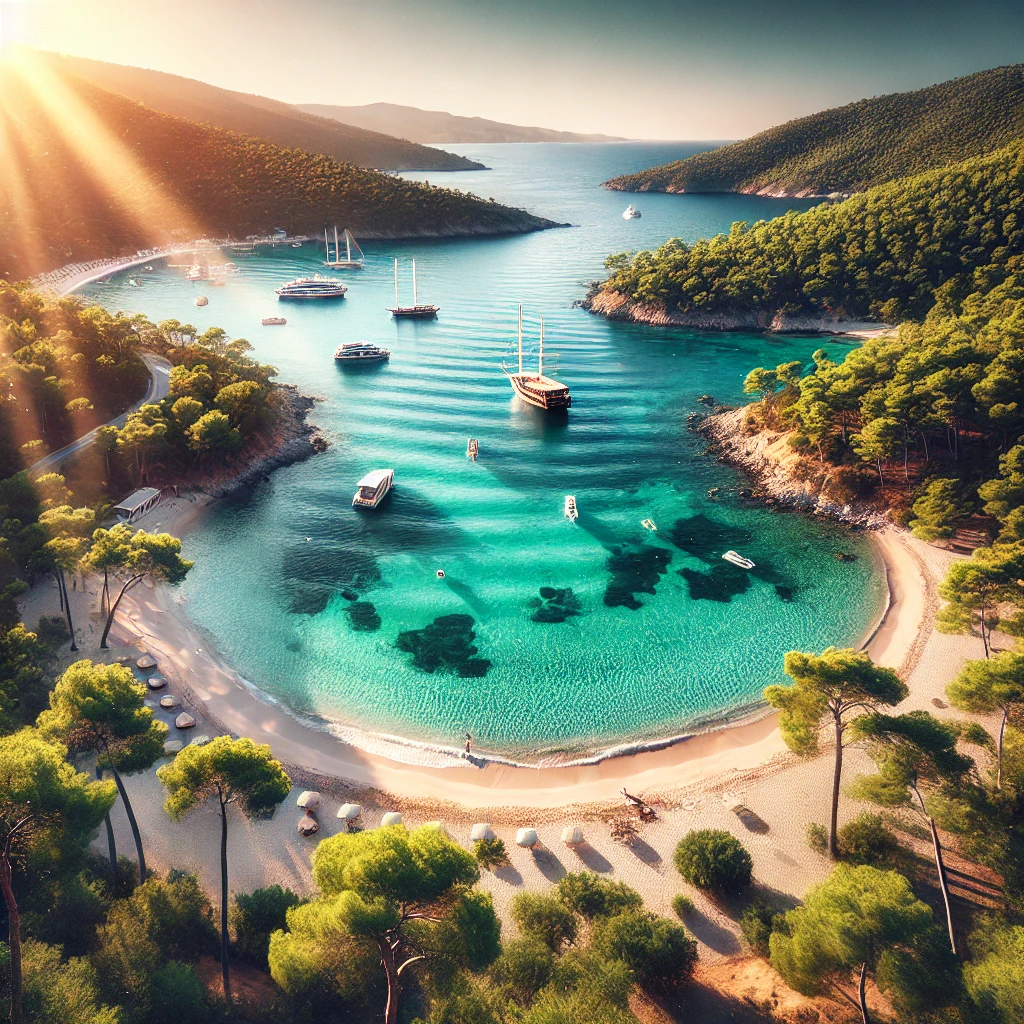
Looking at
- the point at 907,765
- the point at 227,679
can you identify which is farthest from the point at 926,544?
the point at 227,679

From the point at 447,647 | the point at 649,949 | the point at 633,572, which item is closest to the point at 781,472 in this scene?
the point at 633,572

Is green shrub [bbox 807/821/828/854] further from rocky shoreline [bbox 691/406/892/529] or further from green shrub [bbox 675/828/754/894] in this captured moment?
rocky shoreline [bbox 691/406/892/529]

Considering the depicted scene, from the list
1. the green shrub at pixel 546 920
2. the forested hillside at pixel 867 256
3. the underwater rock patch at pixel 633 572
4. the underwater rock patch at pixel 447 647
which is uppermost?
the forested hillside at pixel 867 256

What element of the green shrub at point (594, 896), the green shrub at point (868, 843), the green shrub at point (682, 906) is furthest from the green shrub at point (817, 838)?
the green shrub at point (594, 896)

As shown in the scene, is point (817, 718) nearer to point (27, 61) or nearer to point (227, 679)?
point (227, 679)

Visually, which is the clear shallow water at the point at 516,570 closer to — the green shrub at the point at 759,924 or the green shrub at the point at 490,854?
the green shrub at the point at 490,854

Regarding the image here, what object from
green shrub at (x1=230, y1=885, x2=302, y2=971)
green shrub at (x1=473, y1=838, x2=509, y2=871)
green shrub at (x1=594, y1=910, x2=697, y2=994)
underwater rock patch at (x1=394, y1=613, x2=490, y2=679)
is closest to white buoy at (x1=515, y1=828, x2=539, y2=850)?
green shrub at (x1=473, y1=838, x2=509, y2=871)
